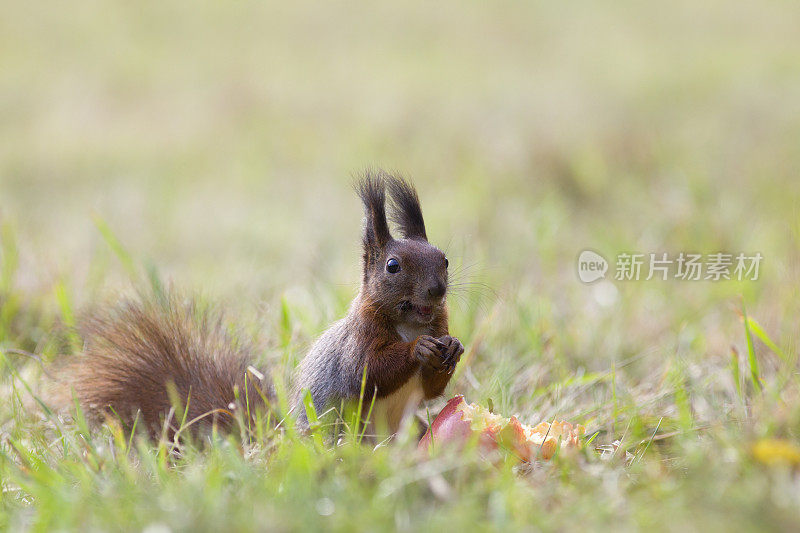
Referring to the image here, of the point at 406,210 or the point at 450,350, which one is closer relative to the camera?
the point at 450,350

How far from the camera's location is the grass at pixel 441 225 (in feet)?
7.29

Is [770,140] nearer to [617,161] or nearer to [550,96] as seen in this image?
[617,161]

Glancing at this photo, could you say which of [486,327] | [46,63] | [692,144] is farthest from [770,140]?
[46,63]

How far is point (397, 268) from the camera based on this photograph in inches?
115

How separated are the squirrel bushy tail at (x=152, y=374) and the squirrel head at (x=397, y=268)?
22.8 inches

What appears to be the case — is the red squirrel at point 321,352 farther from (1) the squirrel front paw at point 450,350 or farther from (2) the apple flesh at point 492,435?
(2) the apple flesh at point 492,435

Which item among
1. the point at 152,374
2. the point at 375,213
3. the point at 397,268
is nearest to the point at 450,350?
the point at 397,268

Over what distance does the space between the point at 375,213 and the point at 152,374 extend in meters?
1.04

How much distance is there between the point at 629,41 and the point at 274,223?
7.23 m

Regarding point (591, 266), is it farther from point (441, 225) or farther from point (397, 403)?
point (397, 403)

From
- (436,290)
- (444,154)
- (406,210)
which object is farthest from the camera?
(444,154)

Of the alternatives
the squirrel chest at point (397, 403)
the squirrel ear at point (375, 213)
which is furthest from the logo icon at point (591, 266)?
the squirrel chest at point (397, 403)

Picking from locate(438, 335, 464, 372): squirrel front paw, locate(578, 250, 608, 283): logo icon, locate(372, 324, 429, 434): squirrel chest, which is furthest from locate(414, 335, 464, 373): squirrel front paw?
locate(578, 250, 608, 283): logo icon

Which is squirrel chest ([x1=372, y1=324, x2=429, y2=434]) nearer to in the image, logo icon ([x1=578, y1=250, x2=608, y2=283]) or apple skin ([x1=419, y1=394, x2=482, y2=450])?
apple skin ([x1=419, y1=394, x2=482, y2=450])
